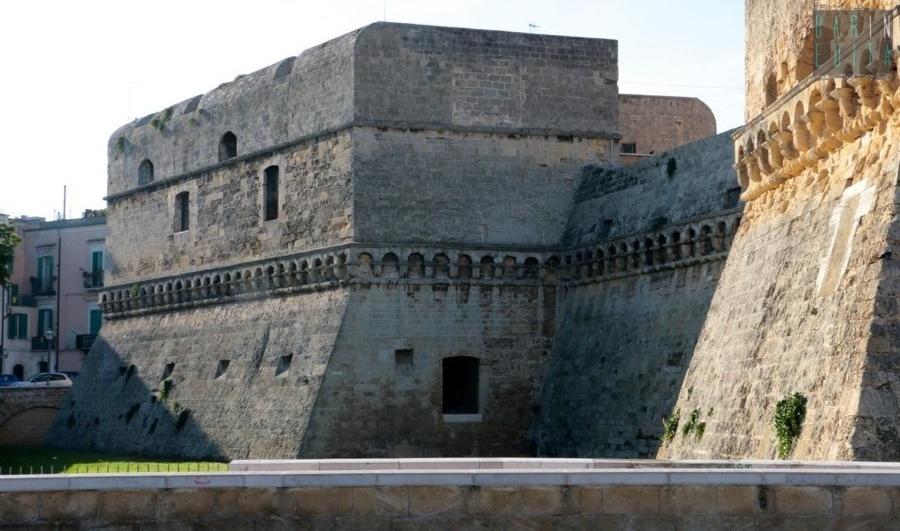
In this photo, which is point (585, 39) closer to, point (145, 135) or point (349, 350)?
point (349, 350)

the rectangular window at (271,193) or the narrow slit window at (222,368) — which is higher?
the rectangular window at (271,193)

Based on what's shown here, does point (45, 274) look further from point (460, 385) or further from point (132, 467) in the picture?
point (460, 385)

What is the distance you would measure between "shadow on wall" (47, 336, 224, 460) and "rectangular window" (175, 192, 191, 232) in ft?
9.87

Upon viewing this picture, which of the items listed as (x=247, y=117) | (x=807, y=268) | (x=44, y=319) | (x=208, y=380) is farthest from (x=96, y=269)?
(x=807, y=268)

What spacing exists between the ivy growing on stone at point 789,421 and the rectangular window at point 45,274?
44.1 meters

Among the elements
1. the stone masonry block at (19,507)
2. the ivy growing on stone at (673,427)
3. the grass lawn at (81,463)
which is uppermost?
the ivy growing on stone at (673,427)

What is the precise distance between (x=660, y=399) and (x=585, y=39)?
27.1 ft

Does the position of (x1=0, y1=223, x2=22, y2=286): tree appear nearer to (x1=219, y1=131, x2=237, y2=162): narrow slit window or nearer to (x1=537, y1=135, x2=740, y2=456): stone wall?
(x1=219, y1=131, x2=237, y2=162): narrow slit window

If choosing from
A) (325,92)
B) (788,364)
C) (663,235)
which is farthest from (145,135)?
(788,364)

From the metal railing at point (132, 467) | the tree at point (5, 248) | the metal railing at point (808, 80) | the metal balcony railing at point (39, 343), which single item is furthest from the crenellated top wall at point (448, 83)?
the metal balcony railing at point (39, 343)

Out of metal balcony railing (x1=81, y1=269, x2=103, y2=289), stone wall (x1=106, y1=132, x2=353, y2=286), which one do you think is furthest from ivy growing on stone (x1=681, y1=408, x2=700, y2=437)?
metal balcony railing (x1=81, y1=269, x2=103, y2=289)

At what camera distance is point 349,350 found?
1168 inches

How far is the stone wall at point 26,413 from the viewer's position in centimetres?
4119

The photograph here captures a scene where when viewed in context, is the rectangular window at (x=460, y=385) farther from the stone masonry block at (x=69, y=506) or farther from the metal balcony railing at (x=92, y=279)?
the metal balcony railing at (x=92, y=279)
